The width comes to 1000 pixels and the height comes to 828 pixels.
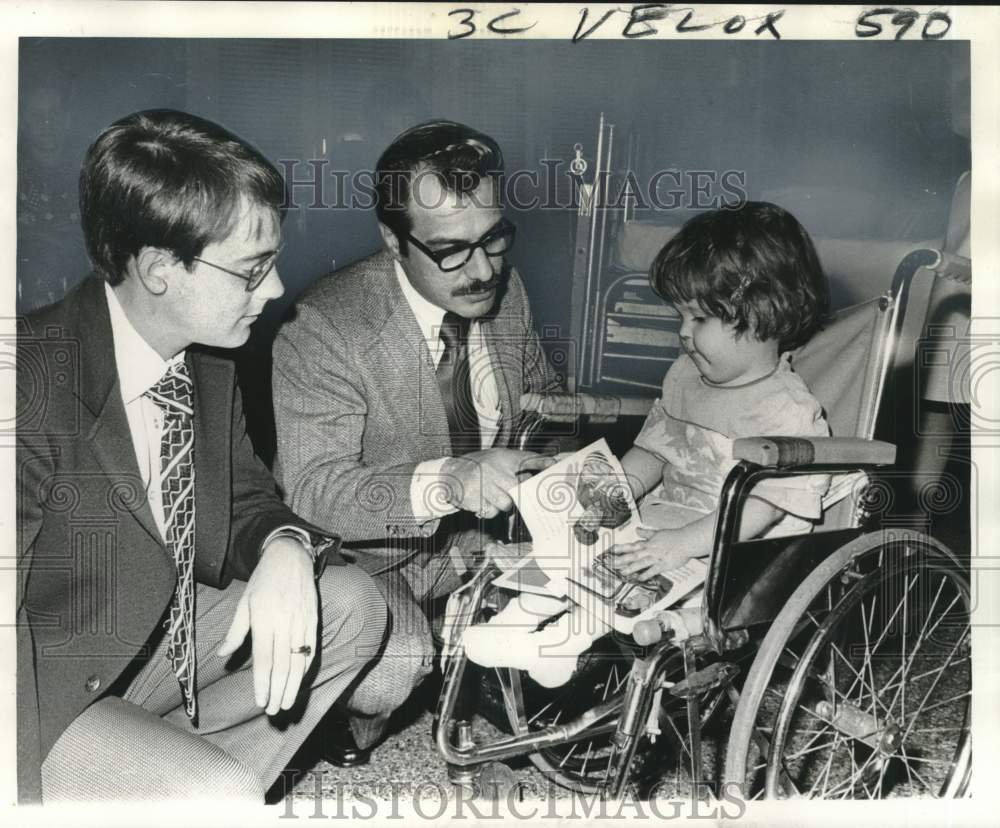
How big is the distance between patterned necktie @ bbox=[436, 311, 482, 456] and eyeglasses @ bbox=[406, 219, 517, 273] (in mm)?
119

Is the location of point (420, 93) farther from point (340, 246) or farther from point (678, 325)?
point (678, 325)

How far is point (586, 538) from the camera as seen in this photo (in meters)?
Result: 2.14

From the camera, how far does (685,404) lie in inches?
87.3

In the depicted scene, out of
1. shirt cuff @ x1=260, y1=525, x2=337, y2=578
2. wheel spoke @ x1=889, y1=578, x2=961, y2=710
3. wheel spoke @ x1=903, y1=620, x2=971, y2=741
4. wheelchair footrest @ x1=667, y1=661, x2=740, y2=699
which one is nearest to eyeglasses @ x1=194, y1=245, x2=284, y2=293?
shirt cuff @ x1=260, y1=525, x2=337, y2=578

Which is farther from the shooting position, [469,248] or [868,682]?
[868,682]

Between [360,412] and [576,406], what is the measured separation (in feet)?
1.57

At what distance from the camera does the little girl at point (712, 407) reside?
2033 millimetres

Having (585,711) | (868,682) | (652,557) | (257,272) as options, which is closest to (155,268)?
(257,272)

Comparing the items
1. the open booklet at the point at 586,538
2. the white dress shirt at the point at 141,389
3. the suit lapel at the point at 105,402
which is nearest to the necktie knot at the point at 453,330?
the open booklet at the point at 586,538

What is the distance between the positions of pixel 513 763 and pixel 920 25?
6.42 feet

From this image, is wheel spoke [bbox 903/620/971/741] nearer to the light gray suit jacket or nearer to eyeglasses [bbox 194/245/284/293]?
the light gray suit jacket

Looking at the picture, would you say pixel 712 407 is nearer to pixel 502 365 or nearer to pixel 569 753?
pixel 502 365

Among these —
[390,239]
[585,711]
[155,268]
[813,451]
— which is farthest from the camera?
[585,711]

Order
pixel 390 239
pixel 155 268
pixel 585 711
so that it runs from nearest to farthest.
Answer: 1. pixel 155 268
2. pixel 390 239
3. pixel 585 711
